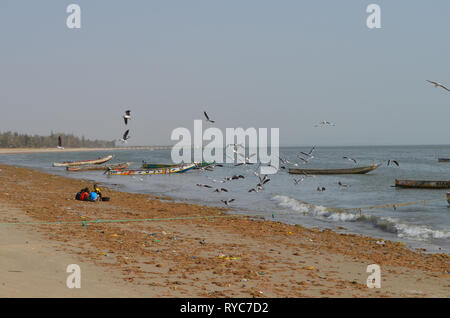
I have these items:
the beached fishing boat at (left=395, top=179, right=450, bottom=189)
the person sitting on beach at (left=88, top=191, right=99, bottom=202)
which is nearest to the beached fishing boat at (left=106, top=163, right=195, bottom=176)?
the person sitting on beach at (left=88, top=191, right=99, bottom=202)

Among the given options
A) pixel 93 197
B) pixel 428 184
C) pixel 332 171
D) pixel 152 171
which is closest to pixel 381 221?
pixel 93 197

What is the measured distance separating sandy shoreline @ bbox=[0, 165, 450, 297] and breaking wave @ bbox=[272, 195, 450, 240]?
272 cm

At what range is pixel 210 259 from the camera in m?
9.73

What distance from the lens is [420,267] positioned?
10.2 metres

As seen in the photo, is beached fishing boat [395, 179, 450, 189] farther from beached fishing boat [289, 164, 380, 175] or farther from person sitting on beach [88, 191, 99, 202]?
person sitting on beach [88, 191, 99, 202]

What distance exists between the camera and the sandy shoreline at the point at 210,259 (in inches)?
288

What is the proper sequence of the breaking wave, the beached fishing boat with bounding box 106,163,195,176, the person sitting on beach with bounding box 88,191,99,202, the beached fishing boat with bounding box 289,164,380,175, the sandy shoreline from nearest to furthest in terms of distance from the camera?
1. the sandy shoreline
2. the breaking wave
3. the person sitting on beach with bounding box 88,191,99,202
4. the beached fishing boat with bounding box 106,163,195,176
5. the beached fishing boat with bounding box 289,164,380,175

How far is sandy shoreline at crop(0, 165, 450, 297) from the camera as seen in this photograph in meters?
7.32

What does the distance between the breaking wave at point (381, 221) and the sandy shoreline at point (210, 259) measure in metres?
2.72

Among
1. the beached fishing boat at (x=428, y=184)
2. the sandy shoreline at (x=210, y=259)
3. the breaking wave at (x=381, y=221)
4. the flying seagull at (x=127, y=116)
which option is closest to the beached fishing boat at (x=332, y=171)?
the beached fishing boat at (x=428, y=184)

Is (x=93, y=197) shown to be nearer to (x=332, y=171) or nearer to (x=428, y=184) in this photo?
(x=428, y=184)

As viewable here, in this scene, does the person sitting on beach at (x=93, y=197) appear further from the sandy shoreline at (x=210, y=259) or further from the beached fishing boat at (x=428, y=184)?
the beached fishing boat at (x=428, y=184)
